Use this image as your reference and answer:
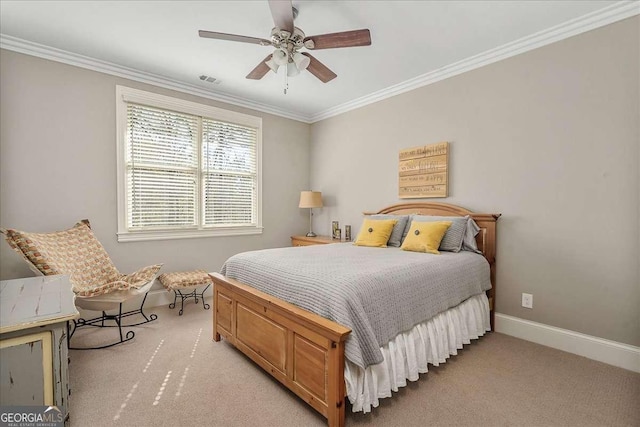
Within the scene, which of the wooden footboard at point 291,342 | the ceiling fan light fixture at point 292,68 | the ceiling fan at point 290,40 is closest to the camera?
the wooden footboard at point 291,342

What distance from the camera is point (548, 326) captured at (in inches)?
99.6

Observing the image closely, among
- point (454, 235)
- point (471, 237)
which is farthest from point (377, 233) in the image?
point (471, 237)

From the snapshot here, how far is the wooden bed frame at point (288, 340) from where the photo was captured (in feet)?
4.94

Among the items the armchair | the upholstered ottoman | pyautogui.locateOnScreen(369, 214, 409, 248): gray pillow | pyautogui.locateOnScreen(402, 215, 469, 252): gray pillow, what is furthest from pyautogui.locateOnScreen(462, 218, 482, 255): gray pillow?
the armchair

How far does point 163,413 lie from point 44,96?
3.05 m

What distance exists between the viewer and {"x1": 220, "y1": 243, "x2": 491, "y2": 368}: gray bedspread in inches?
61.3

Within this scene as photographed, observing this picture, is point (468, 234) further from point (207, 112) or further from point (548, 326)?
point (207, 112)

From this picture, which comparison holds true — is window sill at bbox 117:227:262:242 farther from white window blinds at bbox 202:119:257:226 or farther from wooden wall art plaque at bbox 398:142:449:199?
wooden wall art plaque at bbox 398:142:449:199

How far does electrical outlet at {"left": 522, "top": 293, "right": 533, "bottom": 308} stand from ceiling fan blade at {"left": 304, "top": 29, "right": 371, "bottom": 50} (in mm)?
2495

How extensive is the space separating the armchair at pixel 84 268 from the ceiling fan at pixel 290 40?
6.62 ft

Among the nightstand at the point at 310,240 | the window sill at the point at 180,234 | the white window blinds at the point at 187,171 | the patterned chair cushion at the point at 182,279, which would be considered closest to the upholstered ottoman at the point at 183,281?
the patterned chair cushion at the point at 182,279

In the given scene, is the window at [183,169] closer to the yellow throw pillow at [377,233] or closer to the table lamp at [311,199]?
the table lamp at [311,199]

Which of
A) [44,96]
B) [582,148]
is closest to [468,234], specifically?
[582,148]

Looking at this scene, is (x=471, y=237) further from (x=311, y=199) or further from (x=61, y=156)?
(x=61, y=156)
